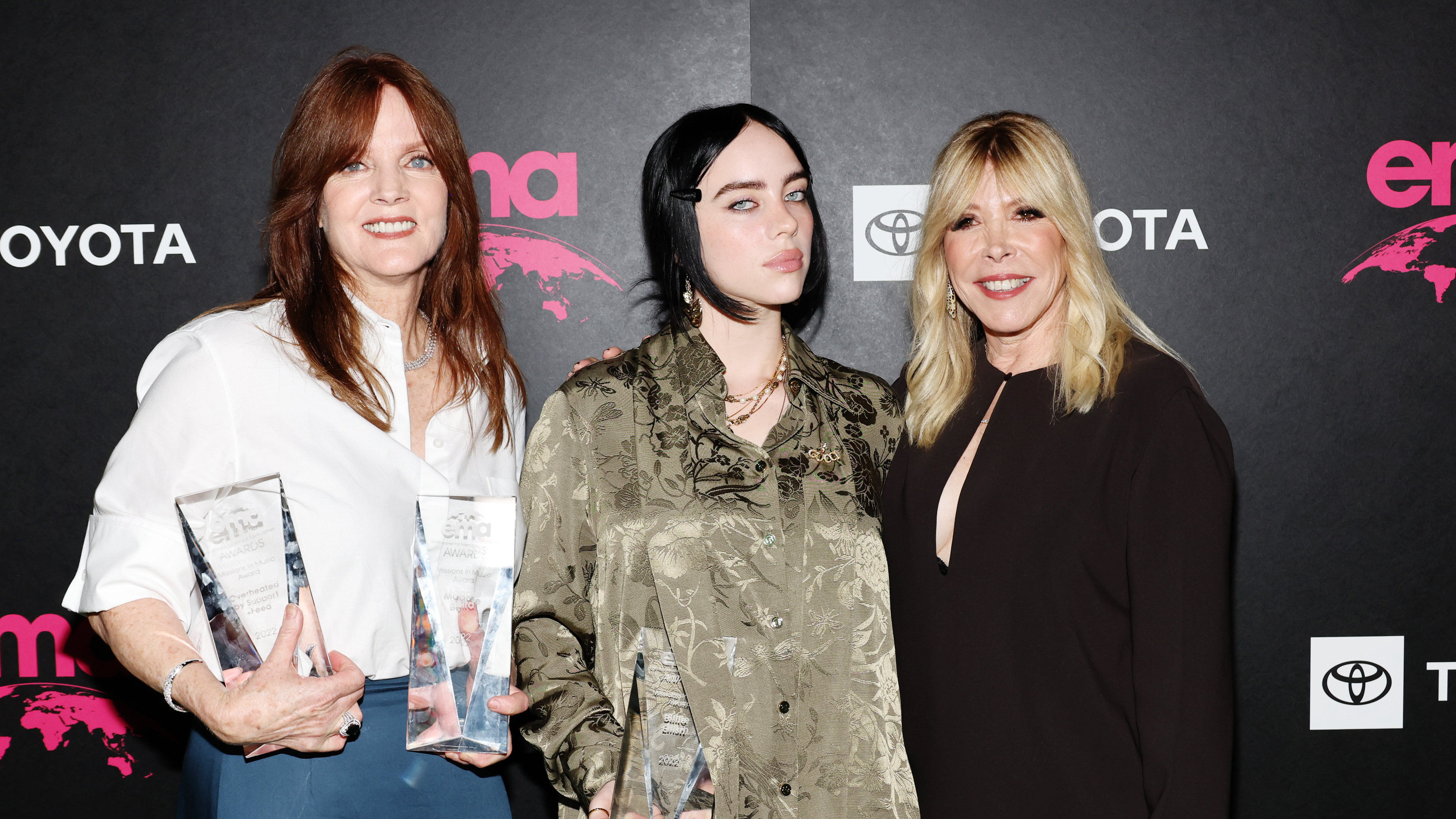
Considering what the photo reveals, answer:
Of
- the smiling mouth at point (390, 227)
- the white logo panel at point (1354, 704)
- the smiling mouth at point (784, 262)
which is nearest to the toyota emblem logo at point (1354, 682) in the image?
the white logo panel at point (1354, 704)

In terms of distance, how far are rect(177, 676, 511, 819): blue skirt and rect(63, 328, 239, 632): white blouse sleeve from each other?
0.23 metres

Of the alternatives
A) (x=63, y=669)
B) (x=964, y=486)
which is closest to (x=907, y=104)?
(x=964, y=486)

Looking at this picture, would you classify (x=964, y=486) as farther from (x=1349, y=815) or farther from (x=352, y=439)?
(x=1349, y=815)

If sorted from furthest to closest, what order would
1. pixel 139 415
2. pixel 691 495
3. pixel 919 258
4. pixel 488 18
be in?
pixel 488 18
pixel 919 258
pixel 691 495
pixel 139 415

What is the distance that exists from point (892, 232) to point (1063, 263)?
2.93 ft

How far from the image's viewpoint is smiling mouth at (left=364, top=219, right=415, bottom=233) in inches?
67.8

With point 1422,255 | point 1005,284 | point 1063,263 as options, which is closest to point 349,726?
point 1005,284

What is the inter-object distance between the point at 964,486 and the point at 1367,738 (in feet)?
6.06

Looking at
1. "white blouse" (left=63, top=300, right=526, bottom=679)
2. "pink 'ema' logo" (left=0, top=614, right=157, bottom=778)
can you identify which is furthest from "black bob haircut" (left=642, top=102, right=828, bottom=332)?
"pink 'ema' logo" (left=0, top=614, right=157, bottom=778)

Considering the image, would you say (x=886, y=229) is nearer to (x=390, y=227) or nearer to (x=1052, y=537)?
(x=1052, y=537)

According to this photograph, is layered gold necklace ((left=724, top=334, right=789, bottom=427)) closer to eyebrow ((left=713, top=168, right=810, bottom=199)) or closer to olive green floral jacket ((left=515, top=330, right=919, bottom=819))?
olive green floral jacket ((left=515, top=330, right=919, bottom=819))

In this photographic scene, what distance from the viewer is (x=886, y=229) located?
8.97 feet

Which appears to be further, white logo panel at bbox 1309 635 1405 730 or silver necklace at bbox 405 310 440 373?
white logo panel at bbox 1309 635 1405 730

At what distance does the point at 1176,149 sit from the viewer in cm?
271
